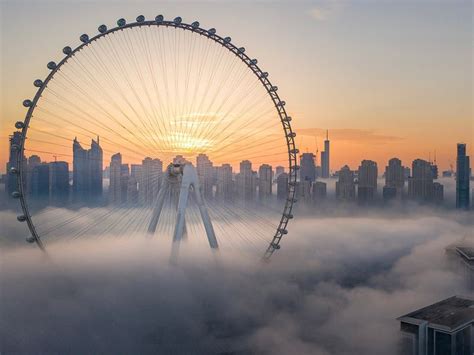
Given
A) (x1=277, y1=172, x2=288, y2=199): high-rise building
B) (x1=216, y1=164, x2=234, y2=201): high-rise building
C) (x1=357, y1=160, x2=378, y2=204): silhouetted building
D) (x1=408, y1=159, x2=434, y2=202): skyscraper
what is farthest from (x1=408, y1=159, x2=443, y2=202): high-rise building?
(x1=216, y1=164, x2=234, y2=201): high-rise building

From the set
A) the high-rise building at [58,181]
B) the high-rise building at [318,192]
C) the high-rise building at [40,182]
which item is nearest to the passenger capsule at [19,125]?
the high-rise building at [58,181]

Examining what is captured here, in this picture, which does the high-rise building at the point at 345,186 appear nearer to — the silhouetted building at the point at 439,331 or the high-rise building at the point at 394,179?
the high-rise building at the point at 394,179

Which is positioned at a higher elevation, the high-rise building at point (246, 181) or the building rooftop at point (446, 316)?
the high-rise building at point (246, 181)

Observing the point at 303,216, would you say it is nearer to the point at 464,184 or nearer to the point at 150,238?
the point at 464,184

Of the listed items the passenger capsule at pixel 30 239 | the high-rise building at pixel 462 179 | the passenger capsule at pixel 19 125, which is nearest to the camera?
the passenger capsule at pixel 30 239

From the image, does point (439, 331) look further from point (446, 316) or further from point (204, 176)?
point (204, 176)

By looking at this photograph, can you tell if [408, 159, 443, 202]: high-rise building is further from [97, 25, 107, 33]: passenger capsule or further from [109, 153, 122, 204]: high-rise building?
[97, 25, 107, 33]: passenger capsule
